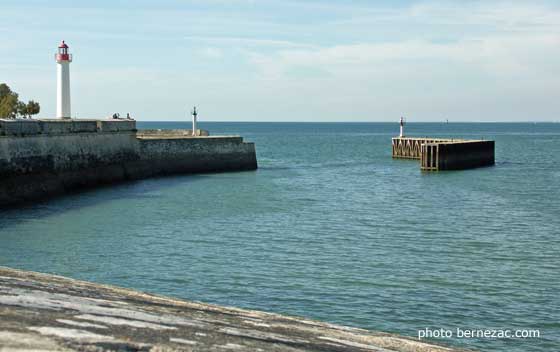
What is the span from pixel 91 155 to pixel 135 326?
35.3 meters

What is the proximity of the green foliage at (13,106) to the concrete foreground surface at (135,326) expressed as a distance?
59.8 meters

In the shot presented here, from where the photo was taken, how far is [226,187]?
1563 inches

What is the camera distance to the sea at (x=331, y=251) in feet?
43.7

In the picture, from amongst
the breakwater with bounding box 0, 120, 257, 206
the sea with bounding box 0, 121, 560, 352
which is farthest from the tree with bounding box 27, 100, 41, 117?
the sea with bounding box 0, 121, 560, 352

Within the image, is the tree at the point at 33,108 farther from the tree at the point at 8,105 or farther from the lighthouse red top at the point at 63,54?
the lighthouse red top at the point at 63,54

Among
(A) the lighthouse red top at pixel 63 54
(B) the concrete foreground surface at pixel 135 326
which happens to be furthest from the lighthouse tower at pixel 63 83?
(B) the concrete foreground surface at pixel 135 326

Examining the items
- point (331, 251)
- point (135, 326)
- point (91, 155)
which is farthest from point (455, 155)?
point (135, 326)

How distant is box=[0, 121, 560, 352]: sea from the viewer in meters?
13.3

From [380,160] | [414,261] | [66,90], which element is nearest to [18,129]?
[66,90]

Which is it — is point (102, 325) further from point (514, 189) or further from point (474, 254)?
point (514, 189)

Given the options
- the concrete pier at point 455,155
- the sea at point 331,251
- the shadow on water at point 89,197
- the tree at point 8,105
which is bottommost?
the sea at point 331,251

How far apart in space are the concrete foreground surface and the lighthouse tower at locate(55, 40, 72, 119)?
139 ft

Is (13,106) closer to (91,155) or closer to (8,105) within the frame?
(8,105)

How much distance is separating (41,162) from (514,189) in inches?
984
